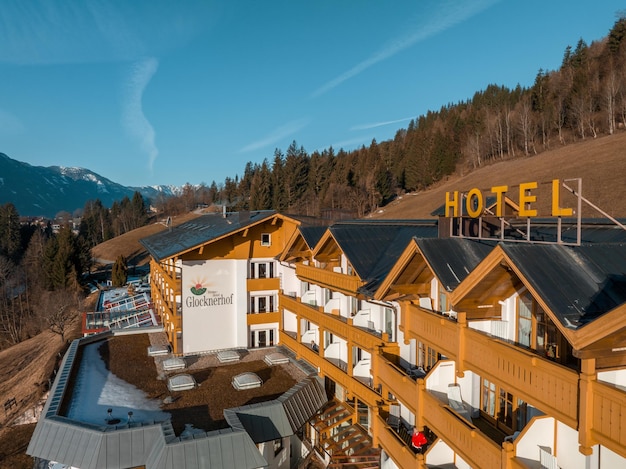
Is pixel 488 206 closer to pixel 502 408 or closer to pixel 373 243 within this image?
pixel 373 243

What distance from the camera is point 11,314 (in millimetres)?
69000

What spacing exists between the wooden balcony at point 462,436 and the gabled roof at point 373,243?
5.86 meters

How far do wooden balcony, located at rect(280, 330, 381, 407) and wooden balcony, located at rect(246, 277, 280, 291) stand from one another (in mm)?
3184

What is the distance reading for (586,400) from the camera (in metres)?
7.85

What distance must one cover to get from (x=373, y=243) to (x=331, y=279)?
274 centimetres

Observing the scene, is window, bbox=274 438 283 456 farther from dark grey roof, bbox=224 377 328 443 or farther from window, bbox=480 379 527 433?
window, bbox=480 379 527 433

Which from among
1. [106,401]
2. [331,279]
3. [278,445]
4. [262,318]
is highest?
[331,279]

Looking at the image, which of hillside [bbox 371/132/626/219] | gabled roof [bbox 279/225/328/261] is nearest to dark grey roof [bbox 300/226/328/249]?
gabled roof [bbox 279/225/328/261]

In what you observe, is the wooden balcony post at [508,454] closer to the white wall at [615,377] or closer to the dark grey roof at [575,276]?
the white wall at [615,377]

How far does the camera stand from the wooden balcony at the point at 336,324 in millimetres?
18500

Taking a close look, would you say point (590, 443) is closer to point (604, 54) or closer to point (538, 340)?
point (538, 340)

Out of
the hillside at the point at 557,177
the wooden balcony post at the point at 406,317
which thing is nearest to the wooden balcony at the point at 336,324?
the wooden balcony post at the point at 406,317

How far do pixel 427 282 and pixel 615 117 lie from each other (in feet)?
311

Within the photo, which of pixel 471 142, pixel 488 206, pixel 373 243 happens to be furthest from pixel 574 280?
pixel 471 142
